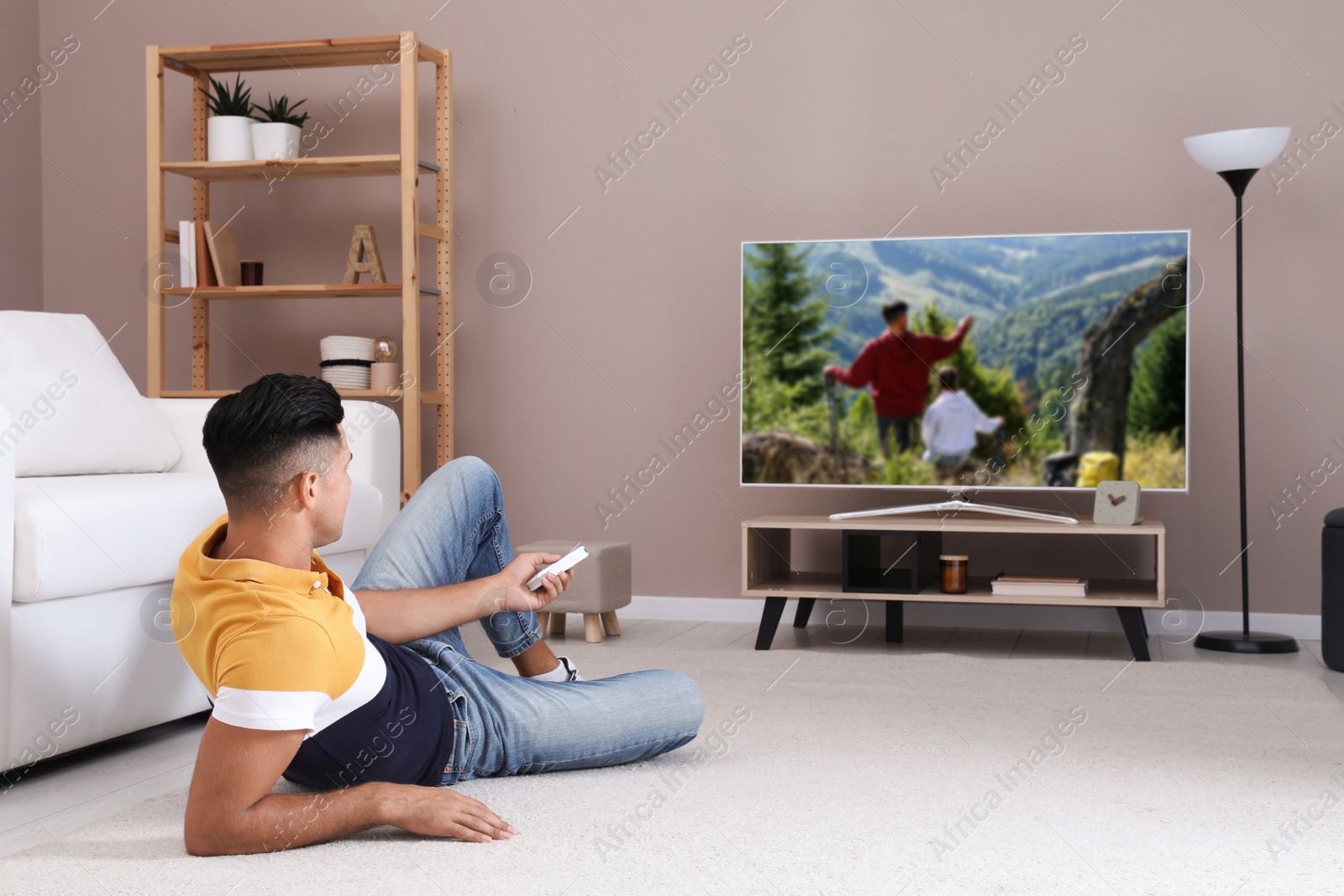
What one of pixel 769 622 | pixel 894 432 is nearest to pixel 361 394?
pixel 769 622

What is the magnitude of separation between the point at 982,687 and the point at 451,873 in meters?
1.53

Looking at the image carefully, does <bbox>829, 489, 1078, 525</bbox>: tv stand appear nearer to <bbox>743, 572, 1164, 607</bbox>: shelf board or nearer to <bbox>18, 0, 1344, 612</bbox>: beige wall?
<bbox>743, 572, 1164, 607</bbox>: shelf board

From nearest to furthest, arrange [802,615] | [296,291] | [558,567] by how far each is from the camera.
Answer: [558,567]
[802,615]
[296,291]

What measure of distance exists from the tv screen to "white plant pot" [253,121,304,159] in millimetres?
1488

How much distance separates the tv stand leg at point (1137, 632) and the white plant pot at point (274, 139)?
2788mm

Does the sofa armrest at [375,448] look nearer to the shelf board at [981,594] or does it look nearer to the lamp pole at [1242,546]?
the shelf board at [981,594]

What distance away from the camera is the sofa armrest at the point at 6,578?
1.82 m

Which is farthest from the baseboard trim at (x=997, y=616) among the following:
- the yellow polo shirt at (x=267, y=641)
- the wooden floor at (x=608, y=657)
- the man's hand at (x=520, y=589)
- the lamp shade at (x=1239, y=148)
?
the yellow polo shirt at (x=267, y=641)

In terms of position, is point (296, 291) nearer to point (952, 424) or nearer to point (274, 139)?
point (274, 139)

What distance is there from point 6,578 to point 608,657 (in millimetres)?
1541

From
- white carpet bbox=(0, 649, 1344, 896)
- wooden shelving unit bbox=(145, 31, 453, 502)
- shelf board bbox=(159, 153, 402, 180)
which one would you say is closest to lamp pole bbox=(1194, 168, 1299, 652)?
white carpet bbox=(0, 649, 1344, 896)

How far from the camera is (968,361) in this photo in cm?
331

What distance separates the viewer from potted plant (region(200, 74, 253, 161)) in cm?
377

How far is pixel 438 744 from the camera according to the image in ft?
5.52
